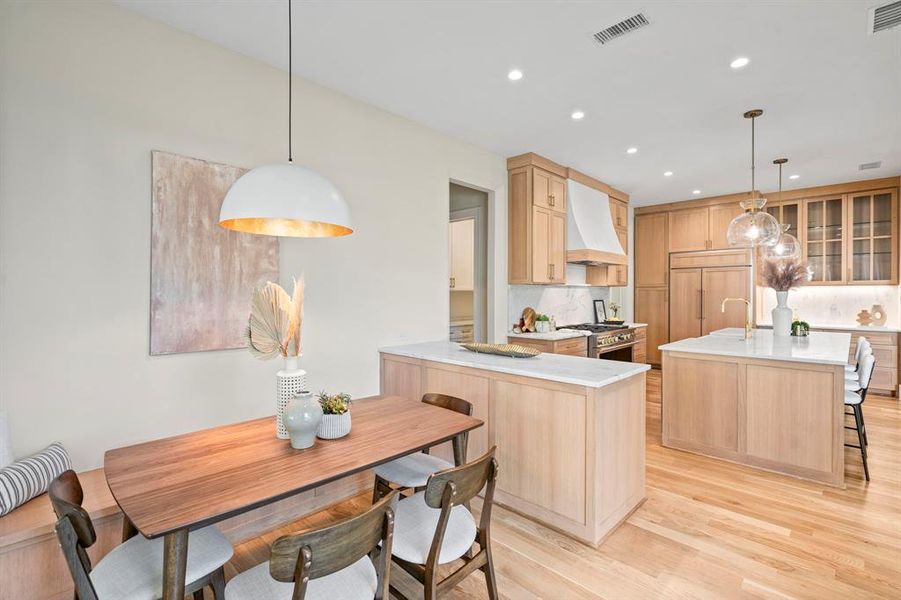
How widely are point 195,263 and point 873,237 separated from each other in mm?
7754

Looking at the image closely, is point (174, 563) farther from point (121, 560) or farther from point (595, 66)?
point (595, 66)

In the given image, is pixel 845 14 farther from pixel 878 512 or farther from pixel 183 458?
pixel 183 458

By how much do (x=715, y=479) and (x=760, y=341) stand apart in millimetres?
1655

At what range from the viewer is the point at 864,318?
591 centimetres

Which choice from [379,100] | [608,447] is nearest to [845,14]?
[608,447]

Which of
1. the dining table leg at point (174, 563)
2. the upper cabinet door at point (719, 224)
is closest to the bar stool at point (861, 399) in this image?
the upper cabinet door at point (719, 224)

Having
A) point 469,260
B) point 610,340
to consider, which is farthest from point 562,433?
point 469,260

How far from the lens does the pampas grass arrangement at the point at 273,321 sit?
185cm

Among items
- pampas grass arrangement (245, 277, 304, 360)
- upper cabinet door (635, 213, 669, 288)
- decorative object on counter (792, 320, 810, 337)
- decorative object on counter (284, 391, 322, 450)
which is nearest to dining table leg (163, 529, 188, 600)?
decorative object on counter (284, 391, 322, 450)

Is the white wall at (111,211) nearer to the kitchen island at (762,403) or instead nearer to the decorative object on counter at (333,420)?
the decorative object on counter at (333,420)

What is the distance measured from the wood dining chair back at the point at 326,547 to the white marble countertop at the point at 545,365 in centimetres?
133

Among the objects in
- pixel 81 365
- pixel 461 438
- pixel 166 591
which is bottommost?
pixel 166 591

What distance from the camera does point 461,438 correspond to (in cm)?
212

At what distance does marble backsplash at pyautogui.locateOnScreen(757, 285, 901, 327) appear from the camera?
587 centimetres
